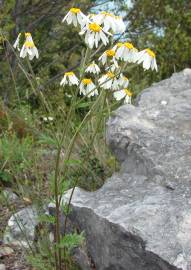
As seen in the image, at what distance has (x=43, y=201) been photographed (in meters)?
3.74

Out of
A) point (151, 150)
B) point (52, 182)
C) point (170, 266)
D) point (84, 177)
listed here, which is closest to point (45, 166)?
point (84, 177)

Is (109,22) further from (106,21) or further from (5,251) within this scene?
(5,251)

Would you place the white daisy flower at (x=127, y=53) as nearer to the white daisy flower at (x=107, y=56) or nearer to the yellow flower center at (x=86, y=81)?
the white daisy flower at (x=107, y=56)

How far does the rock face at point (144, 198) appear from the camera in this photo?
276cm

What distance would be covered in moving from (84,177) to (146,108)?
606 millimetres

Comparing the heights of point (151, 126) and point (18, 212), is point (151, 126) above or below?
above

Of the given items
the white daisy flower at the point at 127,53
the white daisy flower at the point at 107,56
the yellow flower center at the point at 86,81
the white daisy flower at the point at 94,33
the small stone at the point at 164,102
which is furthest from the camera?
the small stone at the point at 164,102

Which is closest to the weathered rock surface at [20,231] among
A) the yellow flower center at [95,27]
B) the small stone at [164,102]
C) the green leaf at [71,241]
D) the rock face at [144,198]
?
the rock face at [144,198]

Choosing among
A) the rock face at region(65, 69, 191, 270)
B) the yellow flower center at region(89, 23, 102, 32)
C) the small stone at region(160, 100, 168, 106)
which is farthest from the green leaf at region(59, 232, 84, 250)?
the small stone at region(160, 100, 168, 106)

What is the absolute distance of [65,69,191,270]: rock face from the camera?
108 inches

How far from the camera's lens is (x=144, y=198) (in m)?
3.06

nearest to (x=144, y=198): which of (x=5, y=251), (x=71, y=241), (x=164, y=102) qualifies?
(x=71, y=241)

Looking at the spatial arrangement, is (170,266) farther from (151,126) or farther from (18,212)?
(18,212)

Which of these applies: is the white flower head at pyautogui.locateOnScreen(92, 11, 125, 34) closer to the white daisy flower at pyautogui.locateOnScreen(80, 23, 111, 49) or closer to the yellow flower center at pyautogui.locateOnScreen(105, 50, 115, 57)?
the white daisy flower at pyautogui.locateOnScreen(80, 23, 111, 49)
